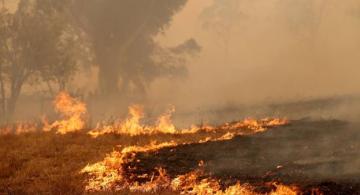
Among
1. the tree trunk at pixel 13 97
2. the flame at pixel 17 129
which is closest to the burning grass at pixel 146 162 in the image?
the flame at pixel 17 129

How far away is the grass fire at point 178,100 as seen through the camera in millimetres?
14445

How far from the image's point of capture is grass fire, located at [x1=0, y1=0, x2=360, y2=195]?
14445 mm

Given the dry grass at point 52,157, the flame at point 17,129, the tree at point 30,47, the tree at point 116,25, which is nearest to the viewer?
the dry grass at point 52,157

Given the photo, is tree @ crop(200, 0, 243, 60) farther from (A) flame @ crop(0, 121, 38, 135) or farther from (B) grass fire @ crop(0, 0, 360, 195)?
(A) flame @ crop(0, 121, 38, 135)

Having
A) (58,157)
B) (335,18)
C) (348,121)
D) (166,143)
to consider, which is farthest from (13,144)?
(335,18)

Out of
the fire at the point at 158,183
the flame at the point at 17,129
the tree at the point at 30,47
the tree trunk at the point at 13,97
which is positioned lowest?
the fire at the point at 158,183

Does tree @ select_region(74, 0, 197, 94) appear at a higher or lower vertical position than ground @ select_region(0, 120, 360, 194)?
higher

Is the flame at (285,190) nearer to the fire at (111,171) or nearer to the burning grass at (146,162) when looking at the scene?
the burning grass at (146,162)

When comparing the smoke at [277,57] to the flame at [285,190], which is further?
the smoke at [277,57]

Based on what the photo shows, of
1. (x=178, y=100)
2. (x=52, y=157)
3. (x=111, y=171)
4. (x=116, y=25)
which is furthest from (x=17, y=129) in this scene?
(x=178, y=100)

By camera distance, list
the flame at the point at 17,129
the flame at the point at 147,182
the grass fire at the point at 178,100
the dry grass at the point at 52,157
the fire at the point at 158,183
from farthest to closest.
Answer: the flame at the point at 17,129, the grass fire at the point at 178,100, the dry grass at the point at 52,157, the flame at the point at 147,182, the fire at the point at 158,183

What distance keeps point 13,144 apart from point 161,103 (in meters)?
29.0

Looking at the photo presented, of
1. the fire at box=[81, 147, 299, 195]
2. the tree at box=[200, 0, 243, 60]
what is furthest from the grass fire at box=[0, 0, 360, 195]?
the tree at box=[200, 0, 243, 60]

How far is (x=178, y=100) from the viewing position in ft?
173
